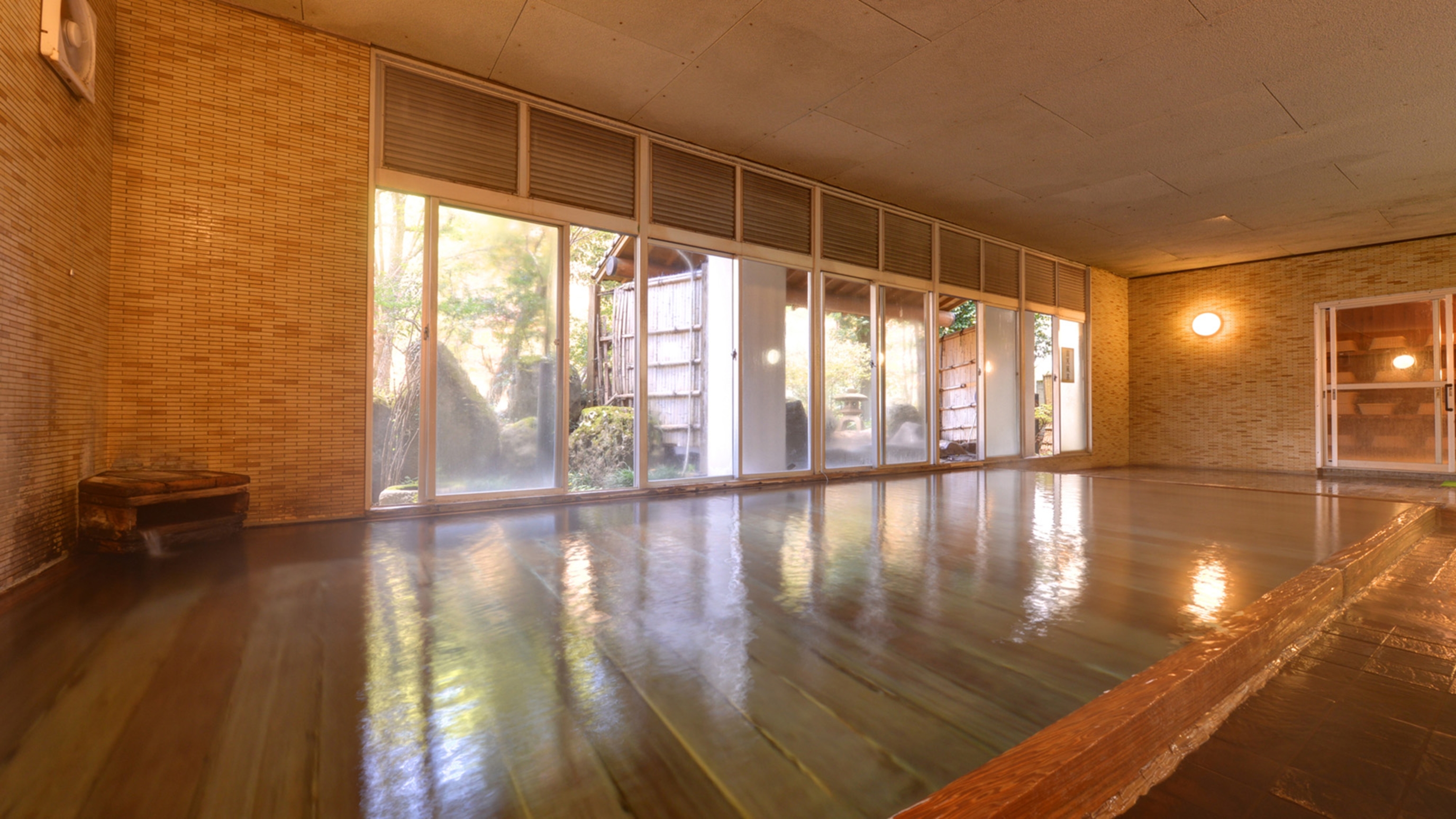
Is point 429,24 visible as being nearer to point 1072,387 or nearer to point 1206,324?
point 1072,387

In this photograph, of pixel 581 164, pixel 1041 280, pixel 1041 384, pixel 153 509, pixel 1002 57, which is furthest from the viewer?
pixel 1041 384

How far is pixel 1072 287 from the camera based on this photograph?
1027 centimetres

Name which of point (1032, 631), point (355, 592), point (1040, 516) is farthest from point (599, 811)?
point (1040, 516)

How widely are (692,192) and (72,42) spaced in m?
4.19

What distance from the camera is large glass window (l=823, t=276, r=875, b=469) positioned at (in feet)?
23.5

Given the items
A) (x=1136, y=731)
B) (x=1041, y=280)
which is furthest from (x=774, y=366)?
(x=1041, y=280)

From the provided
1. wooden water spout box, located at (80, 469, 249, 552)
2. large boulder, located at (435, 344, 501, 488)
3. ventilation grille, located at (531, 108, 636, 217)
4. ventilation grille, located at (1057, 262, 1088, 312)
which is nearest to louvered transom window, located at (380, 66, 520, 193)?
ventilation grille, located at (531, 108, 636, 217)

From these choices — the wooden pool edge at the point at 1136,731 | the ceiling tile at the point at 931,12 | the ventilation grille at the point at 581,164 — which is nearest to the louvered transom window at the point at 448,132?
the ventilation grille at the point at 581,164

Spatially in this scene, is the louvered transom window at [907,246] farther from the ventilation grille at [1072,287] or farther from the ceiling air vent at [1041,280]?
the ventilation grille at [1072,287]

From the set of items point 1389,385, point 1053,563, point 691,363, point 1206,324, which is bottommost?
point 1053,563

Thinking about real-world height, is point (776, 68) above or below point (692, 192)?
above

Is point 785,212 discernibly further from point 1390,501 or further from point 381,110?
point 1390,501

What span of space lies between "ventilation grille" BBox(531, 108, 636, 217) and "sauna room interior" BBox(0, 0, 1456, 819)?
0.15ft

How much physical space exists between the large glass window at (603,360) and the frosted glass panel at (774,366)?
117cm
